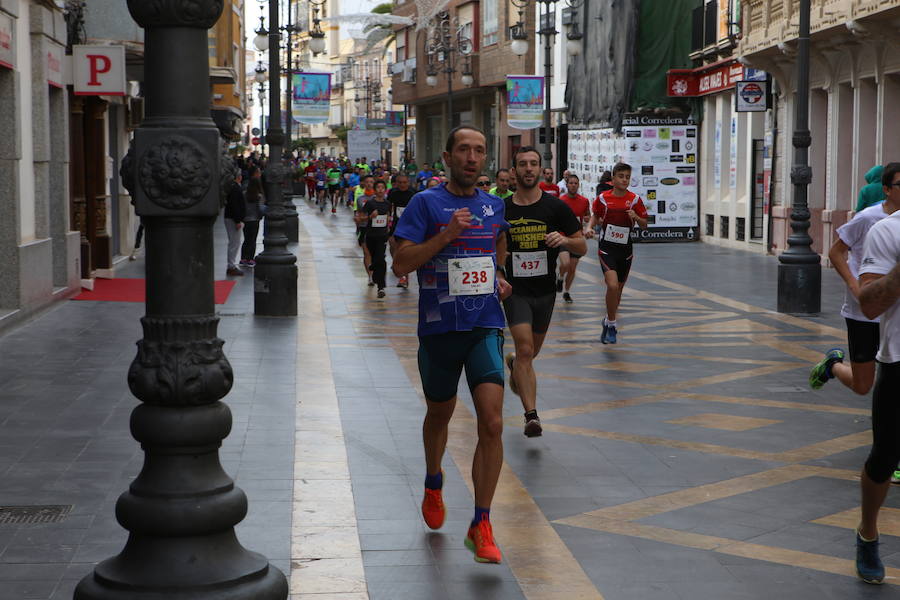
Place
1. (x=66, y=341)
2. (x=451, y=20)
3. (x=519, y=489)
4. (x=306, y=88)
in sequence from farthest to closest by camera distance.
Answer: (x=451, y=20)
(x=306, y=88)
(x=66, y=341)
(x=519, y=489)

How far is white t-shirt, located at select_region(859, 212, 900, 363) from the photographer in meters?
5.74

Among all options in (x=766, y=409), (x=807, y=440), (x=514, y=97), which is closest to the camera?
(x=807, y=440)

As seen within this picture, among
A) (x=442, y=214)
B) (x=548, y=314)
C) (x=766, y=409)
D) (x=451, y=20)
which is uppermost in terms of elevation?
(x=451, y=20)

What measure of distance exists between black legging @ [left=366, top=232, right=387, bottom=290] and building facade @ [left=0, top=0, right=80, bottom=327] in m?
3.94

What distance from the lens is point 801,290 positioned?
54.4 feet

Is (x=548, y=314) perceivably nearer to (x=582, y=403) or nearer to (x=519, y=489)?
(x=582, y=403)

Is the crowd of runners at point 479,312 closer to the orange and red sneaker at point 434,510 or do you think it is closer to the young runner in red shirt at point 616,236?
the orange and red sneaker at point 434,510

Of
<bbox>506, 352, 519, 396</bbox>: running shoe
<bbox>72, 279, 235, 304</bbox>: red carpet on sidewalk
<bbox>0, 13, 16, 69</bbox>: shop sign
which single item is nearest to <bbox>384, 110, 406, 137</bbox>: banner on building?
<bbox>72, 279, 235, 304</bbox>: red carpet on sidewalk

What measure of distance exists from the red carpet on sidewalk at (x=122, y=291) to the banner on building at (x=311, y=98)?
1904 cm

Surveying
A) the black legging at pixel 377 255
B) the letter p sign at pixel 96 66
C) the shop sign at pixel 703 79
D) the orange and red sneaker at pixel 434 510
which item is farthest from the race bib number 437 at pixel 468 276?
the shop sign at pixel 703 79

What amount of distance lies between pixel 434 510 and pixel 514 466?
5.26 feet

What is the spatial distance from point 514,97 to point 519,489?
98.0ft

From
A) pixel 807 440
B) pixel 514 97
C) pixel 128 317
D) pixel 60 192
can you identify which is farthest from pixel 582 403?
pixel 514 97

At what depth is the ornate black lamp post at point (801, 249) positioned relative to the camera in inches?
653
